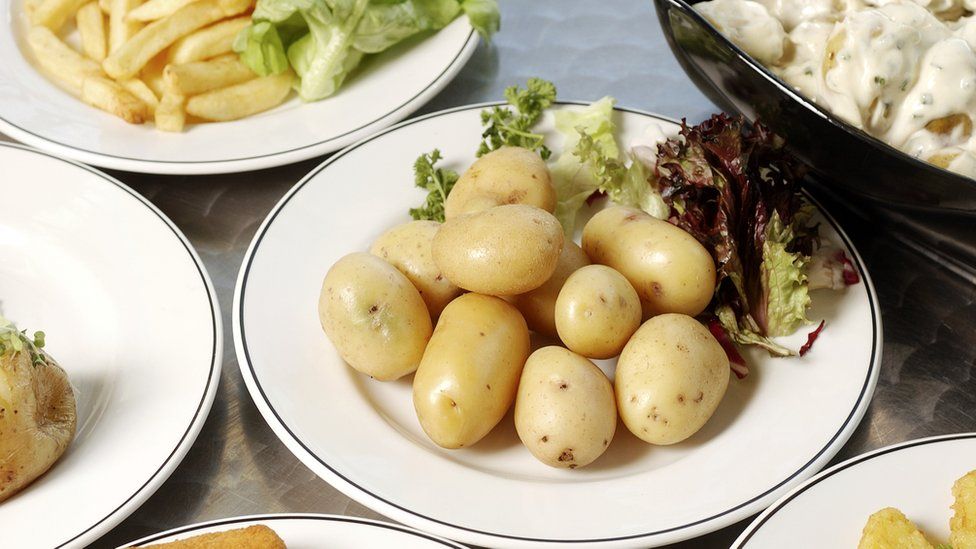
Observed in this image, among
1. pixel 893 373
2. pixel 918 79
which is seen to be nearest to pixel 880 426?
pixel 893 373

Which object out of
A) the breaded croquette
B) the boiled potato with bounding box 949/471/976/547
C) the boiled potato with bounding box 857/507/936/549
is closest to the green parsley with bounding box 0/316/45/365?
the breaded croquette

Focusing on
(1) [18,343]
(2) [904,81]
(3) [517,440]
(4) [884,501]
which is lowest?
(3) [517,440]

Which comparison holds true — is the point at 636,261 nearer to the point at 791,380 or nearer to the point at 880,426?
the point at 791,380

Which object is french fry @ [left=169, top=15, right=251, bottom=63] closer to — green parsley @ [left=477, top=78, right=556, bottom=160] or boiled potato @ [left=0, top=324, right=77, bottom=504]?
green parsley @ [left=477, top=78, right=556, bottom=160]

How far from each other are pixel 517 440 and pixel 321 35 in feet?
4.05

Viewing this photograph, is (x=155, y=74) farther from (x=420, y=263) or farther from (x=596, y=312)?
(x=596, y=312)

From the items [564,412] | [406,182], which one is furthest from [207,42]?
[564,412]

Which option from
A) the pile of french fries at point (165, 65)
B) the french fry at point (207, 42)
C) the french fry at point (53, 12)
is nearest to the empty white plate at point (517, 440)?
the pile of french fries at point (165, 65)

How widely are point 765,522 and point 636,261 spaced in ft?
1.71

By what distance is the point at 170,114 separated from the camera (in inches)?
84.0

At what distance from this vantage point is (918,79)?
1765mm

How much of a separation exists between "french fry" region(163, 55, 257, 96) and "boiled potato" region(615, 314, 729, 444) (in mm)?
1250

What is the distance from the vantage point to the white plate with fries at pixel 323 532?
125 cm

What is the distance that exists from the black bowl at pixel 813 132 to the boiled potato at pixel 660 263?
29 cm
